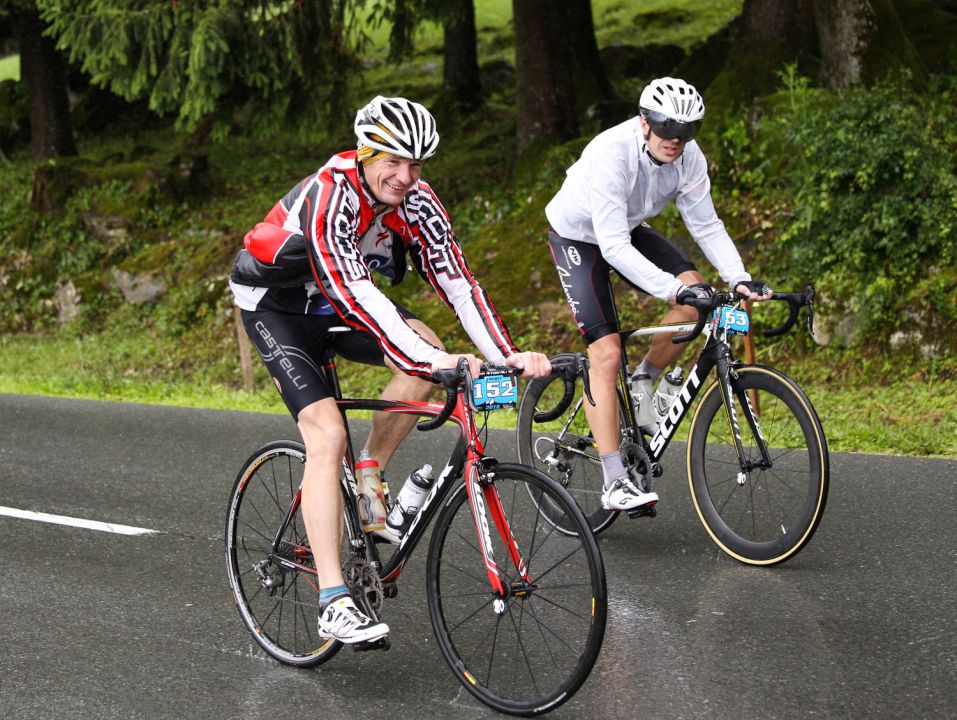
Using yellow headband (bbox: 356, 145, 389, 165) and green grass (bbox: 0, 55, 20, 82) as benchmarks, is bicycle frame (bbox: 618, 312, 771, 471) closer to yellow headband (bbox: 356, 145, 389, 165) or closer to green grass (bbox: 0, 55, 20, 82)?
yellow headband (bbox: 356, 145, 389, 165)

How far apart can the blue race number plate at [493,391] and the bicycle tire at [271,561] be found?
1036 millimetres

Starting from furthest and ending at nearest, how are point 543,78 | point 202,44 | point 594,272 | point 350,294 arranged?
1. point 543,78
2. point 202,44
3. point 594,272
4. point 350,294

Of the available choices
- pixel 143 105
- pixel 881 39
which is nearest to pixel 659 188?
A: pixel 881 39

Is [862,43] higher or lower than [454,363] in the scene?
higher

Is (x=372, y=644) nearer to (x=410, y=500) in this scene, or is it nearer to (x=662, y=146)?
(x=410, y=500)

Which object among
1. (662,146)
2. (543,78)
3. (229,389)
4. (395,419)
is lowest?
(229,389)

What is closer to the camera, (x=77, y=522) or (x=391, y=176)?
(x=391, y=176)

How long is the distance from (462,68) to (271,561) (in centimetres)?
1684

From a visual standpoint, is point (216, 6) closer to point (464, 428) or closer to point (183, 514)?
point (183, 514)

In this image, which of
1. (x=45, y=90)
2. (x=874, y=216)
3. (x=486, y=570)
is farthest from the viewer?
(x=45, y=90)

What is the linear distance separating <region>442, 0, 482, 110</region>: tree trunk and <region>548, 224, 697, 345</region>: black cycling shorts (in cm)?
1452

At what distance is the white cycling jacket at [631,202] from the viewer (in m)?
5.64

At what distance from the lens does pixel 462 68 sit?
67.7ft

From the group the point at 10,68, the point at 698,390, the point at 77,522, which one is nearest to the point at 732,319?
the point at 698,390
